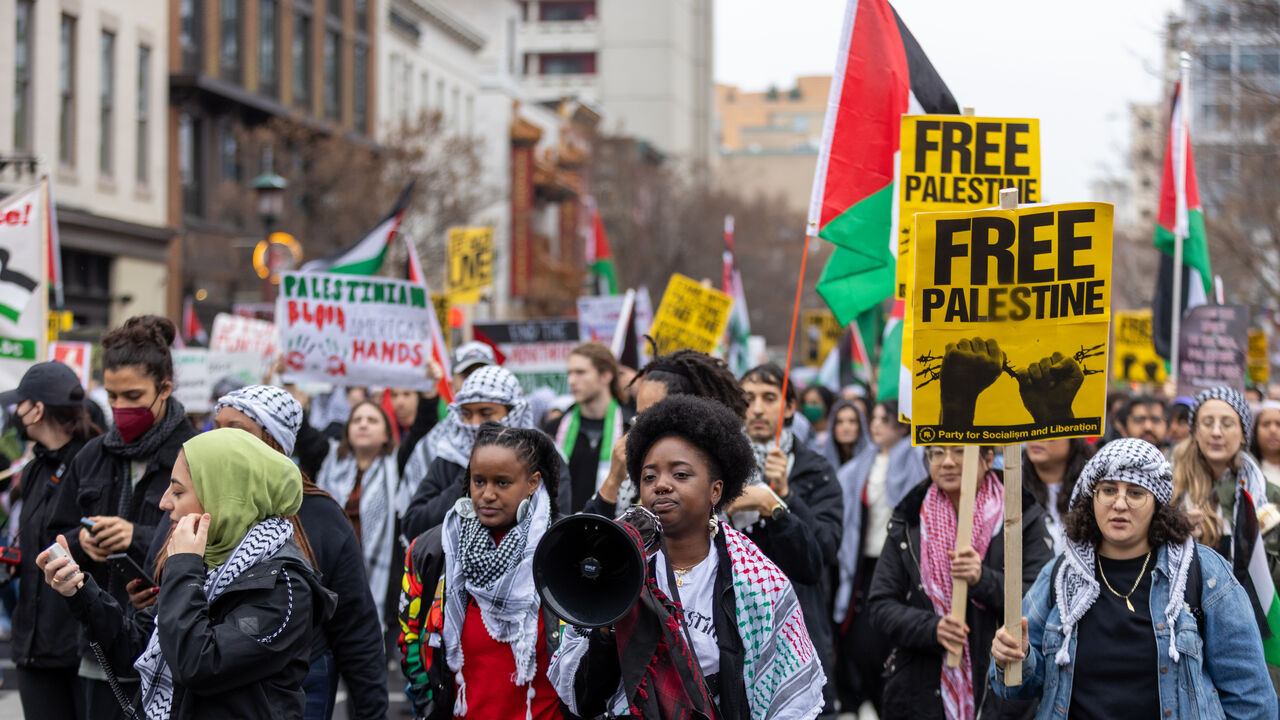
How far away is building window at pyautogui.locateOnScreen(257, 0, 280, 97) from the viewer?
33059 millimetres

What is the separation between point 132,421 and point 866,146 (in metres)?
3.60

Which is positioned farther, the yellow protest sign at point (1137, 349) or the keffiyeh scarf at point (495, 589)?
the yellow protest sign at point (1137, 349)

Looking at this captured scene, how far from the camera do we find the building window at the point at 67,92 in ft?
81.6

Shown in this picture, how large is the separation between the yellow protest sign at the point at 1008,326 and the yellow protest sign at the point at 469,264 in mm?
9981

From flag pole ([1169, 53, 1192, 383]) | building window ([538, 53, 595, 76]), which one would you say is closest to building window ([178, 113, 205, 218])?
flag pole ([1169, 53, 1192, 383])

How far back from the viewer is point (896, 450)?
29.3ft

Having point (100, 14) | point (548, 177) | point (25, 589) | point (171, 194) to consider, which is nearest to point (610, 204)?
point (548, 177)

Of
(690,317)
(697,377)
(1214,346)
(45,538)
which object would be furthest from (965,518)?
(690,317)

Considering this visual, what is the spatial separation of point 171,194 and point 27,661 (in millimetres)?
25387

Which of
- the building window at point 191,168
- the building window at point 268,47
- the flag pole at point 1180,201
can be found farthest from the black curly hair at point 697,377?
the building window at point 268,47

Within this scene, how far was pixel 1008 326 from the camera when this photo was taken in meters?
4.80

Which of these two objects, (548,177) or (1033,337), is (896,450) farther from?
(548,177)

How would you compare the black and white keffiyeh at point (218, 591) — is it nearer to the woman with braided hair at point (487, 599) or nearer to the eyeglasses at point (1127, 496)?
the woman with braided hair at point (487, 599)

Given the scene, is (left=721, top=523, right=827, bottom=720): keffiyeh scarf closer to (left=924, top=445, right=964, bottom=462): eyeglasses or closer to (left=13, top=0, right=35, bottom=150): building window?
(left=924, top=445, right=964, bottom=462): eyeglasses
